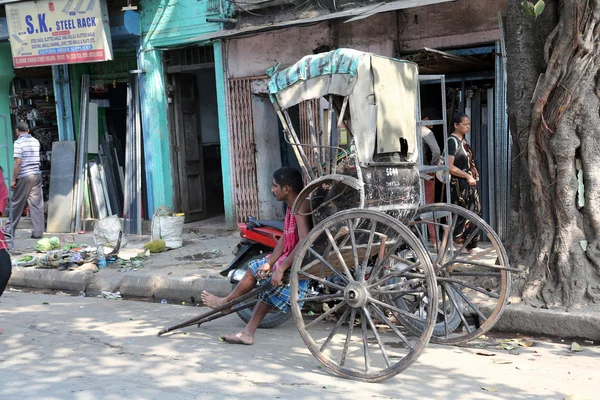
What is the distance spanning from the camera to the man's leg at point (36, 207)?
36.0 ft

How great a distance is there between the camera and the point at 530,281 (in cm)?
579

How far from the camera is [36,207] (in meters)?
11.0

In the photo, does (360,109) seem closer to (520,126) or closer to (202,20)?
(520,126)

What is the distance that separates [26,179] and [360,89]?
25.0ft

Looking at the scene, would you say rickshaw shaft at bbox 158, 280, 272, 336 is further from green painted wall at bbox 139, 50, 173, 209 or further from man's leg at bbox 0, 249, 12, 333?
green painted wall at bbox 139, 50, 173, 209

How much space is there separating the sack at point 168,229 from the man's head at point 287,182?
495 cm

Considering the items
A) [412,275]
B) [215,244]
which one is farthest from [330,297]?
[215,244]

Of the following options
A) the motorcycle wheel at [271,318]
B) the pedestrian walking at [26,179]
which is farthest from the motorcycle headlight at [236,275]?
the pedestrian walking at [26,179]

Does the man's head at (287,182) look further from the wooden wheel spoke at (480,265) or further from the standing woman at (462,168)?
the standing woman at (462,168)

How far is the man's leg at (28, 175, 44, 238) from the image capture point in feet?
36.0

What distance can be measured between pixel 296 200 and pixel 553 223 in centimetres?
241

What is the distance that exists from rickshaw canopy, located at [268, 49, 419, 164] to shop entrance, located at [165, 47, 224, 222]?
22.2ft

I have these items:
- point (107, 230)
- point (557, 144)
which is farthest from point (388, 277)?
point (107, 230)

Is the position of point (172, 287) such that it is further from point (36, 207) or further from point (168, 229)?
point (36, 207)
